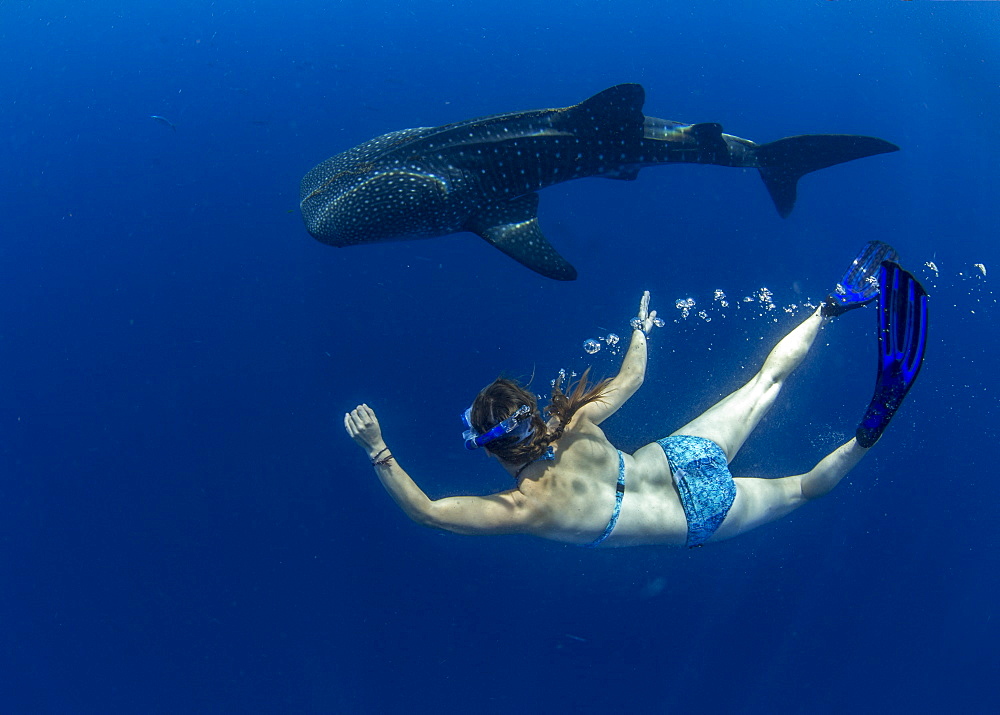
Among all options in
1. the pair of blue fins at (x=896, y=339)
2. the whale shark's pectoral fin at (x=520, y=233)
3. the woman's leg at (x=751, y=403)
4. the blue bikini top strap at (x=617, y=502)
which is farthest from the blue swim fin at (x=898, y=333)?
the whale shark's pectoral fin at (x=520, y=233)

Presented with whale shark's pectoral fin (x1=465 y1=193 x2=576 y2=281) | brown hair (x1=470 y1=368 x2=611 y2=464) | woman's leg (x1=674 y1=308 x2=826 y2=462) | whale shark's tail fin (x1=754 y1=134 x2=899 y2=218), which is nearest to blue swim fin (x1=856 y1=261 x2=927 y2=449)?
woman's leg (x1=674 y1=308 x2=826 y2=462)

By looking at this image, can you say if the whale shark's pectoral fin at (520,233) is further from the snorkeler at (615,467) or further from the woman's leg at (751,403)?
the woman's leg at (751,403)

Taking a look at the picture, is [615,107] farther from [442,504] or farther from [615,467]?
[442,504]

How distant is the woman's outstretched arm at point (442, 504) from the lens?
11.3ft

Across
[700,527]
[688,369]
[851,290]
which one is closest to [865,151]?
[851,290]

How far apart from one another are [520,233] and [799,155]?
10.6ft

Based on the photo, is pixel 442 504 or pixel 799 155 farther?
pixel 799 155

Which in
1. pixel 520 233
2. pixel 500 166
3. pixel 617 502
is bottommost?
pixel 617 502

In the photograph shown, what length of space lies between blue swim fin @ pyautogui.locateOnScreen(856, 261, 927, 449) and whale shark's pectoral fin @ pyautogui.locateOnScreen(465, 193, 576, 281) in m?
2.63

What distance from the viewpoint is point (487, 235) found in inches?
223

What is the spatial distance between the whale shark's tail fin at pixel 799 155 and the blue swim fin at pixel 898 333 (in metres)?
2.75

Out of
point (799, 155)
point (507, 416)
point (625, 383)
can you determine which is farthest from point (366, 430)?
point (799, 155)

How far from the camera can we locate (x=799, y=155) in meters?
6.00

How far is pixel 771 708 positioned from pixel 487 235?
7.75 metres
